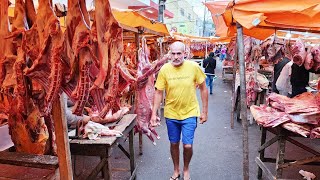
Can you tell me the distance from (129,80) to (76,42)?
0.52 meters

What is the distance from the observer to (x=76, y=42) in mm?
1943

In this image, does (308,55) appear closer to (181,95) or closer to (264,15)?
(264,15)

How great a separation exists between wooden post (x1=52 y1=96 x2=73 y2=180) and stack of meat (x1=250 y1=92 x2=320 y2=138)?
8.85ft

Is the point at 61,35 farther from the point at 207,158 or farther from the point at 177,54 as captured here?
the point at 207,158

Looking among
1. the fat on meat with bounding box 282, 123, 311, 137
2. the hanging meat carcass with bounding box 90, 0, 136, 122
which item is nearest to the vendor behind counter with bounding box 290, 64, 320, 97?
the fat on meat with bounding box 282, 123, 311, 137

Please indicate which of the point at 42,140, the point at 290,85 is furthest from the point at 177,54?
the point at 290,85

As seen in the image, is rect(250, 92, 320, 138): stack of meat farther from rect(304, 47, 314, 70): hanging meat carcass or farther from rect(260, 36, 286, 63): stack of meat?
rect(260, 36, 286, 63): stack of meat

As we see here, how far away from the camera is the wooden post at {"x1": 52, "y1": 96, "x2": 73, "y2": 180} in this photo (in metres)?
2.21

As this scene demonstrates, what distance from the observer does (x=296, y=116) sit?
3.75 metres

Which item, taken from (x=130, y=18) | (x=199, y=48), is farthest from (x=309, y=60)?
(x=199, y=48)

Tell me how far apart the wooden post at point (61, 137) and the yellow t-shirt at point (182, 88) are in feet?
7.36

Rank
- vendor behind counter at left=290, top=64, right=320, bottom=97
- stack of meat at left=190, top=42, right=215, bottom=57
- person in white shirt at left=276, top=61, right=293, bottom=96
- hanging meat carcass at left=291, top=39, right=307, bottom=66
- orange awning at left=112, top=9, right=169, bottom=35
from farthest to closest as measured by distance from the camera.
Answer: stack of meat at left=190, top=42, right=215, bottom=57 < person in white shirt at left=276, top=61, right=293, bottom=96 < vendor behind counter at left=290, top=64, right=320, bottom=97 < orange awning at left=112, top=9, right=169, bottom=35 < hanging meat carcass at left=291, top=39, right=307, bottom=66

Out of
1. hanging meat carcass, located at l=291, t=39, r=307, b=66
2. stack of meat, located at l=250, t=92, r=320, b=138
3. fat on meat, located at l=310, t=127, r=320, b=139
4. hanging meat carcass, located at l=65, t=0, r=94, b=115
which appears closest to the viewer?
hanging meat carcass, located at l=65, t=0, r=94, b=115

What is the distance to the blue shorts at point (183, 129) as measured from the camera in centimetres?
428
